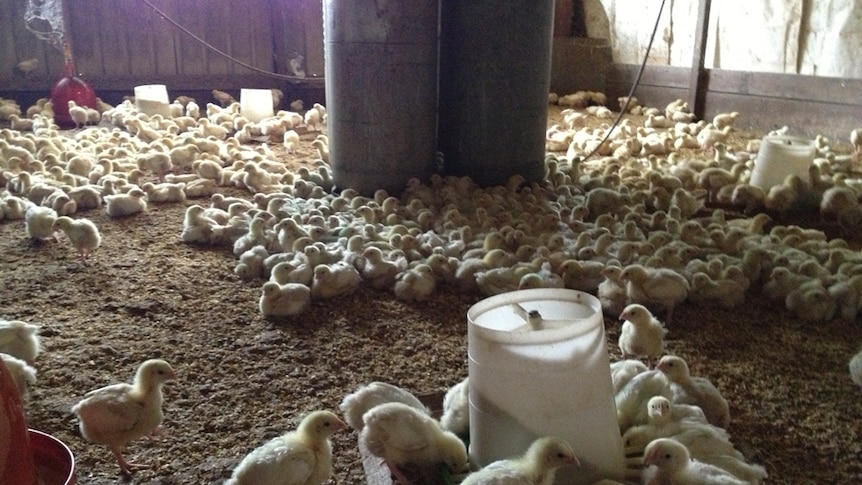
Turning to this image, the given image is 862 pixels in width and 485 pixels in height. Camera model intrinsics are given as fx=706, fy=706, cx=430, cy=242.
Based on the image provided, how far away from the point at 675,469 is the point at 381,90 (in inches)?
146

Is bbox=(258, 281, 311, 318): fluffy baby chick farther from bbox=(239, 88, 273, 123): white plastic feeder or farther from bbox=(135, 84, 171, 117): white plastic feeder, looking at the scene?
bbox=(135, 84, 171, 117): white plastic feeder

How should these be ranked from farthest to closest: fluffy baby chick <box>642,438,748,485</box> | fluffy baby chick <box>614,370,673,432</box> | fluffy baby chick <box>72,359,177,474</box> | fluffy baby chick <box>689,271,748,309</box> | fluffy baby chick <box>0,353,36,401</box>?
fluffy baby chick <box>689,271,748,309</box>, fluffy baby chick <box>0,353,36,401</box>, fluffy baby chick <box>72,359,177,474</box>, fluffy baby chick <box>614,370,673,432</box>, fluffy baby chick <box>642,438,748,485</box>

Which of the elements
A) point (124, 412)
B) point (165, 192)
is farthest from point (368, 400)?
point (165, 192)

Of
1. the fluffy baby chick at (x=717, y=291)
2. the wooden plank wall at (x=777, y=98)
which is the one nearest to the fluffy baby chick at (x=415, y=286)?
the fluffy baby chick at (x=717, y=291)

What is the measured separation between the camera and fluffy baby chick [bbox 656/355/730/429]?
220cm

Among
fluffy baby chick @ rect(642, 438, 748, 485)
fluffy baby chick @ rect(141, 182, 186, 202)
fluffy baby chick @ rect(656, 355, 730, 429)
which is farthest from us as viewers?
fluffy baby chick @ rect(141, 182, 186, 202)

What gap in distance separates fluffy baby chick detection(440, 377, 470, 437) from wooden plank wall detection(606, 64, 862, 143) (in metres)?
6.07

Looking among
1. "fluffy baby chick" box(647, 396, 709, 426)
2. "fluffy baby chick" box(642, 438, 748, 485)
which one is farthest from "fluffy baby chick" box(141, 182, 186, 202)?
"fluffy baby chick" box(642, 438, 748, 485)

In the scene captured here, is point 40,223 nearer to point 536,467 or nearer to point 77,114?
point 536,467

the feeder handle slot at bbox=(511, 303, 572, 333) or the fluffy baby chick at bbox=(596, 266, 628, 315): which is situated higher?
the feeder handle slot at bbox=(511, 303, 572, 333)

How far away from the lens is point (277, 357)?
288 cm

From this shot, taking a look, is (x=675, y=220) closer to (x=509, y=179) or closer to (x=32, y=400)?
(x=509, y=179)

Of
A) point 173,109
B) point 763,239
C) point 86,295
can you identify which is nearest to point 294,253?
point 86,295

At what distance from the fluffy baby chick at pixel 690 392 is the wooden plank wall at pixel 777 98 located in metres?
5.46
